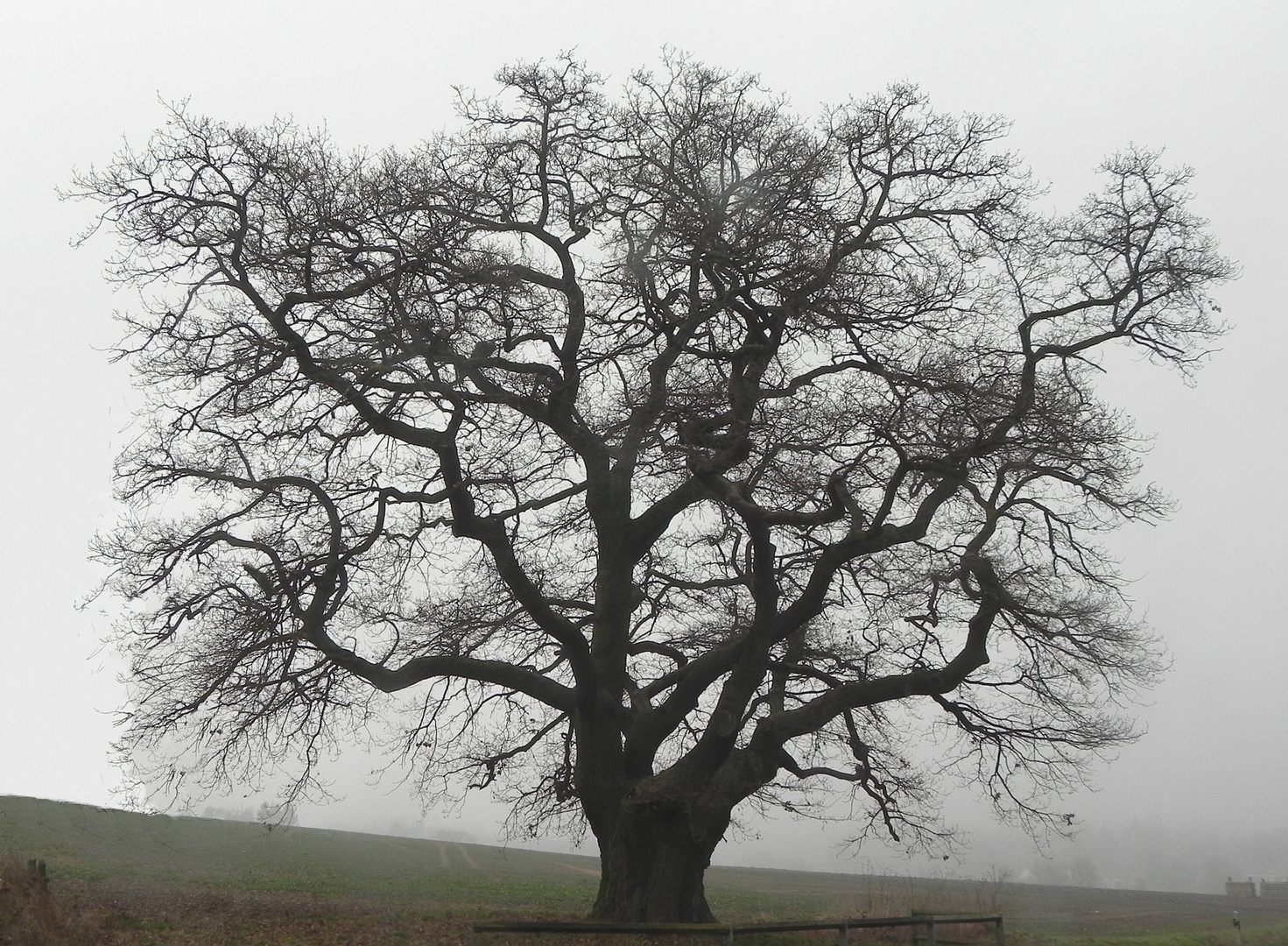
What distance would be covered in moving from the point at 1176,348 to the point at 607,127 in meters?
8.61

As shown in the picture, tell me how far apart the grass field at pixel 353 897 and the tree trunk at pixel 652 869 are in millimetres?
1629

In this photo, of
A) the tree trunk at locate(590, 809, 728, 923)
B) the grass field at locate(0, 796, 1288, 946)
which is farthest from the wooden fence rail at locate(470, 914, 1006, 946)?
the tree trunk at locate(590, 809, 728, 923)

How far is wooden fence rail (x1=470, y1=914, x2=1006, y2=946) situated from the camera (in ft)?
30.9

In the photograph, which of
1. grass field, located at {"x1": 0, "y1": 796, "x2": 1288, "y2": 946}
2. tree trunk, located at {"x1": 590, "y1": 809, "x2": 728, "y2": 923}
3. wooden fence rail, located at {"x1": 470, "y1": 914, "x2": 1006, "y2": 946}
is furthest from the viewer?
tree trunk, located at {"x1": 590, "y1": 809, "x2": 728, "y2": 923}

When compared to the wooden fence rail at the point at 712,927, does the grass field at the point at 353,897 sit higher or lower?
lower

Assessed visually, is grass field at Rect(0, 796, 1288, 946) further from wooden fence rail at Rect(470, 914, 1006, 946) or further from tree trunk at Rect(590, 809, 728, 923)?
tree trunk at Rect(590, 809, 728, 923)

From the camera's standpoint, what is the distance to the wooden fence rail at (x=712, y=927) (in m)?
9.41

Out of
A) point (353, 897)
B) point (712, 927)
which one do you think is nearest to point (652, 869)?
point (712, 927)

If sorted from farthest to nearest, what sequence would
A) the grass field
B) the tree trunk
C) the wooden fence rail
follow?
the tree trunk, the grass field, the wooden fence rail

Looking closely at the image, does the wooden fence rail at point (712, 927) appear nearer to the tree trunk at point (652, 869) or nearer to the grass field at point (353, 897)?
the grass field at point (353, 897)

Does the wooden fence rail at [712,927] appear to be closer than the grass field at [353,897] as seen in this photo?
Yes

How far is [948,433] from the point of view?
1063 cm

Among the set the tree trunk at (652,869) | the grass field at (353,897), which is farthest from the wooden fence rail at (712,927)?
the tree trunk at (652,869)

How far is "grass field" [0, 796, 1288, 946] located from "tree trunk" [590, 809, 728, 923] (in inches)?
64.1
